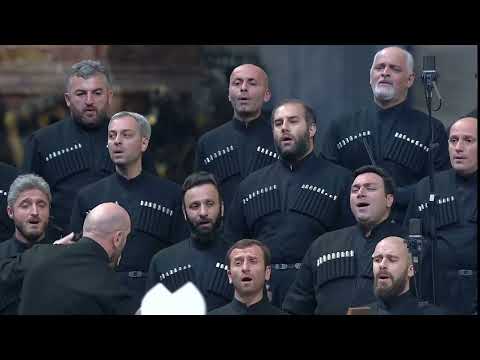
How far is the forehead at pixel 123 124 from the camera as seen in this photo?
1399 cm

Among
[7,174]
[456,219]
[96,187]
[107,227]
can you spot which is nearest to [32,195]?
[96,187]

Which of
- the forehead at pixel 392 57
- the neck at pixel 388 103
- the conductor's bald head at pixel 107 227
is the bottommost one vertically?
the conductor's bald head at pixel 107 227

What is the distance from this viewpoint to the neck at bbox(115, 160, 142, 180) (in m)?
14.2

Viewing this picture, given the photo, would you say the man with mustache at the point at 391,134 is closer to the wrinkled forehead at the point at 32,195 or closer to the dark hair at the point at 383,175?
the dark hair at the point at 383,175

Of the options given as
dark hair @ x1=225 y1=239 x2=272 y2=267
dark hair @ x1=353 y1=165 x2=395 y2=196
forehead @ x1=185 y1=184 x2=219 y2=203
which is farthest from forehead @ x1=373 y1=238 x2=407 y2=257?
forehead @ x1=185 y1=184 x2=219 y2=203

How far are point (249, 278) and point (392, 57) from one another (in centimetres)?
207

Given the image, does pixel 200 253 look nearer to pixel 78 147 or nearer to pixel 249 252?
pixel 249 252

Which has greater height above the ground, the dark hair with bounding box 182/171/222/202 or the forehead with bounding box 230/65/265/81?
the forehead with bounding box 230/65/265/81

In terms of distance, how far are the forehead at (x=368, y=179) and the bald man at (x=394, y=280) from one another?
587 millimetres

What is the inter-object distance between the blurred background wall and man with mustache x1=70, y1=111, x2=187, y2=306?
2.44 meters

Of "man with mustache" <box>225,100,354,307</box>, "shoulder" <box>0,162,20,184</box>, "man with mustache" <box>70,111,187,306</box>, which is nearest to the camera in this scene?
"man with mustache" <box>225,100,354,307</box>

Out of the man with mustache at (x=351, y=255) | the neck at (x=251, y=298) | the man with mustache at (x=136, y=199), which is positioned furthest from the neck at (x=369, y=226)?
the man with mustache at (x=136, y=199)

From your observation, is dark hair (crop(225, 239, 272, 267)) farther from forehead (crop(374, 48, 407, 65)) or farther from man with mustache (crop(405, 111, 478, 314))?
forehead (crop(374, 48, 407, 65))
